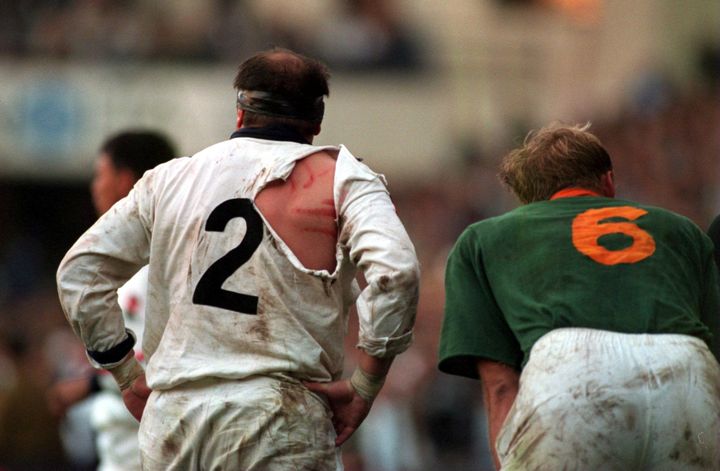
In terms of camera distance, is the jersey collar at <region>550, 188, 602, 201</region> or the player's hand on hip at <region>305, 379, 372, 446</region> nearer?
the player's hand on hip at <region>305, 379, 372, 446</region>

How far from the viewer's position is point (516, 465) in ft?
19.3

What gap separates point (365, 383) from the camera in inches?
245

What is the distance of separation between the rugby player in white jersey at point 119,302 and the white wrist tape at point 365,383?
209 centimetres

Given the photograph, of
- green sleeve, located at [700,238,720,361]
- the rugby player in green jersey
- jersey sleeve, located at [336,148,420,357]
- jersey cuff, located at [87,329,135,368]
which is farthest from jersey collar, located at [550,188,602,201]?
jersey cuff, located at [87,329,135,368]

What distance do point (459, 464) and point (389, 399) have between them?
3.72 feet

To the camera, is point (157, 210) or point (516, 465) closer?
point (516, 465)

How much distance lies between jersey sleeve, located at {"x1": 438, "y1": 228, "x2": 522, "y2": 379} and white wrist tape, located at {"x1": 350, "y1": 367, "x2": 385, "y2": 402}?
9.3 inches

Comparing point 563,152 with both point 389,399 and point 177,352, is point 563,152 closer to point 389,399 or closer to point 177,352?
point 177,352

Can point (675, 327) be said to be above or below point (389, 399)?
above

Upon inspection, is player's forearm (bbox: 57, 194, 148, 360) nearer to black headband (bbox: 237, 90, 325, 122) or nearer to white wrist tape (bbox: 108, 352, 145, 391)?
white wrist tape (bbox: 108, 352, 145, 391)

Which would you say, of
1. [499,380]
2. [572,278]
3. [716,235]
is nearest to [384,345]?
[499,380]

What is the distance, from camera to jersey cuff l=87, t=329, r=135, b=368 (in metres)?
6.45

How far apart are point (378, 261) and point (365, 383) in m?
0.51

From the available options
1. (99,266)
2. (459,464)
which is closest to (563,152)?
(99,266)
